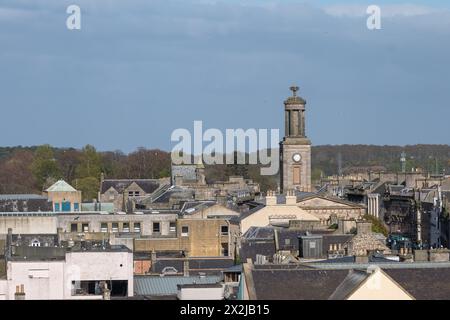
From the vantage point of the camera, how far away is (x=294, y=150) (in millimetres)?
98688

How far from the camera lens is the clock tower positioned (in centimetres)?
9819

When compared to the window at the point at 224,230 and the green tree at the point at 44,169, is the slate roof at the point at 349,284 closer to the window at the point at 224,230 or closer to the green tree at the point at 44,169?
the window at the point at 224,230

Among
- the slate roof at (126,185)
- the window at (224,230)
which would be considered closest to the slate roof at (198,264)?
the window at (224,230)

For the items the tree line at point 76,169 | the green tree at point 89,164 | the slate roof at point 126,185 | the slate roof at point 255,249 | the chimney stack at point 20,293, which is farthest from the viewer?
the green tree at point 89,164

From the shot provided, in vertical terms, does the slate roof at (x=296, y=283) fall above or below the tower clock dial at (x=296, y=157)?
below

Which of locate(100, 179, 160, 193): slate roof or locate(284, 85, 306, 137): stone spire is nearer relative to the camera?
locate(284, 85, 306, 137): stone spire

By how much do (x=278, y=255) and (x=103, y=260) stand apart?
5.82 metres

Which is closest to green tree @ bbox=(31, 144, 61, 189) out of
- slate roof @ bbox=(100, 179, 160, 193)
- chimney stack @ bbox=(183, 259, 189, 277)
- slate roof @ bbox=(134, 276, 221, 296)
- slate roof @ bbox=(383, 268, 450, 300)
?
slate roof @ bbox=(100, 179, 160, 193)

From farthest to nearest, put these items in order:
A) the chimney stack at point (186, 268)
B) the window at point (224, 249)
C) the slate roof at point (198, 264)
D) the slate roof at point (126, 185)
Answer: the slate roof at point (126, 185) → the window at point (224, 249) → the slate roof at point (198, 264) → the chimney stack at point (186, 268)

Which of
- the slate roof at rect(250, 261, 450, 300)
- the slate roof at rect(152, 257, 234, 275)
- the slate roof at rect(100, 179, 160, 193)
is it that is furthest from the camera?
the slate roof at rect(100, 179, 160, 193)

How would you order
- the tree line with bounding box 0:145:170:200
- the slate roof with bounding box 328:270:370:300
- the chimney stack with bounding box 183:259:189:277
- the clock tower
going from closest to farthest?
the slate roof with bounding box 328:270:370:300 → the chimney stack with bounding box 183:259:189:277 → the clock tower → the tree line with bounding box 0:145:170:200

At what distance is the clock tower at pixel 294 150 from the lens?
322 feet

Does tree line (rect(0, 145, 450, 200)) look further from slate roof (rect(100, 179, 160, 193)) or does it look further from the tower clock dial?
the tower clock dial

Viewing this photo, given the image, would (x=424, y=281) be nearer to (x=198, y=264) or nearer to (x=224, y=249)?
(x=198, y=264)
